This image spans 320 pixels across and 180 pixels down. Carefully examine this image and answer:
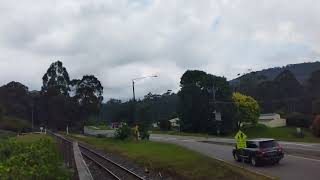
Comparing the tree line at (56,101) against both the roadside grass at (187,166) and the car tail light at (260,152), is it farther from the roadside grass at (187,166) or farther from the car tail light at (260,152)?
the car tail light at (260,152)

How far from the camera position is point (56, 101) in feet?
455

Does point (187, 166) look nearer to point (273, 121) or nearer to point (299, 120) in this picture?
point (299, 120)

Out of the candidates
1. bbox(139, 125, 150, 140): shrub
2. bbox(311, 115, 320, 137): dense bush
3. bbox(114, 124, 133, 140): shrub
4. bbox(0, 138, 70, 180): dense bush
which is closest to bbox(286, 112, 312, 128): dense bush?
bbox(311, 115, 320, 137): dense bush

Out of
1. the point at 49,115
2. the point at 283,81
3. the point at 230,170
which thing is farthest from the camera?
the point at 283,81

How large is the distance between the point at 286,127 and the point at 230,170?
9353 centimetres

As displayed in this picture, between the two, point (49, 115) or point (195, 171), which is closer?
point (195, 171)

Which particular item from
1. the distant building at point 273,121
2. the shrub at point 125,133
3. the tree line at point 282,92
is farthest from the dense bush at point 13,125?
the tree line at point 282,92

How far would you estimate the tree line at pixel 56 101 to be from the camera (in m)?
139

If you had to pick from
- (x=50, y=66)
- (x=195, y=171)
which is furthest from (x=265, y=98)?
(x=195, y=171)

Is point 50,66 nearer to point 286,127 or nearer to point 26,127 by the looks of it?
point 26,127

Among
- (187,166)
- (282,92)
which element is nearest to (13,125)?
(282,92)

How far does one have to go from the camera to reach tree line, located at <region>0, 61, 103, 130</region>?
13912cm

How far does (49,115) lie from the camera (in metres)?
142

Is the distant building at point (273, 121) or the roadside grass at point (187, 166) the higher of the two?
the distant building at point (273, 121)
